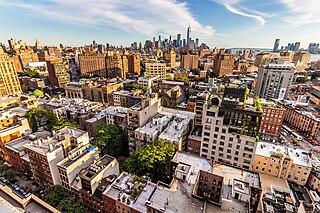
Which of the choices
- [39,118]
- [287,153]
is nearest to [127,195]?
[287,153]

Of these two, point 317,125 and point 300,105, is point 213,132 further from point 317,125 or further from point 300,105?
point 300,105

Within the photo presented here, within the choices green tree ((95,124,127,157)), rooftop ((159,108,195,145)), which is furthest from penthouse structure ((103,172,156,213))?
green tree ((95,124,127,157))

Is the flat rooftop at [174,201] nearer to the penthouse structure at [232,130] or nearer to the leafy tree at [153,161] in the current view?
the leafy tree at [153,161]

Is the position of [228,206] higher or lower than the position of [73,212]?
higher

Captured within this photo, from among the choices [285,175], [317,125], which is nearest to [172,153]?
[285,175]

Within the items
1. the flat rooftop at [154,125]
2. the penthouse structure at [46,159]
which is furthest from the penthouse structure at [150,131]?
the penthouse structure at [46,159]

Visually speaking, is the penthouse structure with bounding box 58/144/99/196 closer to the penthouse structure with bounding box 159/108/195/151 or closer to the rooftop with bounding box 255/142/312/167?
the penthouse structure with bounding box 159/108/195/151

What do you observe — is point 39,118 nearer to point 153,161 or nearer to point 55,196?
point 55,196

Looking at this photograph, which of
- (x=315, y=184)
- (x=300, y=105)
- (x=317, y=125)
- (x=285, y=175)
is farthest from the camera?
(x=300, y=105)
